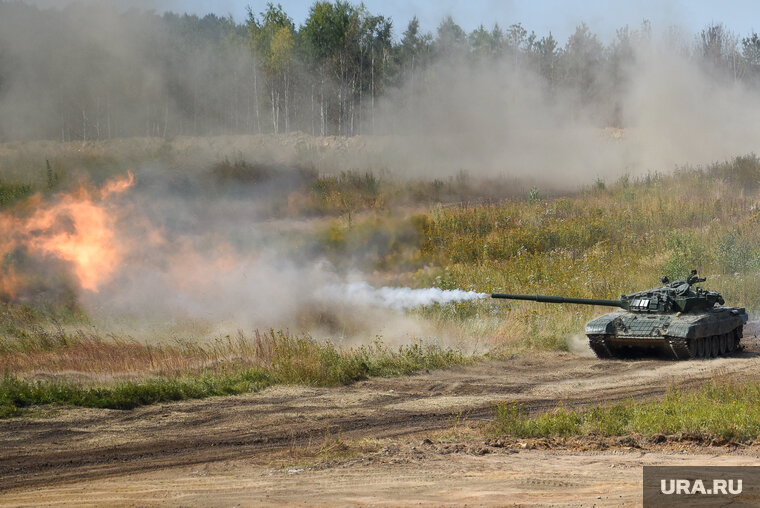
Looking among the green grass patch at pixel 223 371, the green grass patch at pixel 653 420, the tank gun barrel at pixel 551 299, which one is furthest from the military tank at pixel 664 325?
the green grass patch at pixel 653 420

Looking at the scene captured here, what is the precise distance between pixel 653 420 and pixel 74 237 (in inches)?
630

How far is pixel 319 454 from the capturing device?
10609 millimetres

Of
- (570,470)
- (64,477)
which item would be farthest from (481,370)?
(64,477)

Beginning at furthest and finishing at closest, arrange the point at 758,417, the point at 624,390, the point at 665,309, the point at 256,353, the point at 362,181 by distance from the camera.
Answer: the point at 362,181, the point at 665,309, the point at 256,353, the point at 624,390, the point at 758,417

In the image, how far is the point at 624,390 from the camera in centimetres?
1596

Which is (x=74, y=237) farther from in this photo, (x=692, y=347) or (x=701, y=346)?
(x=701, y=346)

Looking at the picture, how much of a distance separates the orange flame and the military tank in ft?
32.8

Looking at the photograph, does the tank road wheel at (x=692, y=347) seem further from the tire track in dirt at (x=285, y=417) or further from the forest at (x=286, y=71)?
the forest at (x=286, y=71)

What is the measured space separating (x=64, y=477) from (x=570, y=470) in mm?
5441

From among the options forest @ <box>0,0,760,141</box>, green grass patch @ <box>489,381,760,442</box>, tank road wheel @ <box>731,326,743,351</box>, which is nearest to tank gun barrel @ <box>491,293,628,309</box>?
tank road wheel @ <box>731,326,743,351</box>

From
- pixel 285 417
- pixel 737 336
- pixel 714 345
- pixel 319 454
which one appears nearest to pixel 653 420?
pixel 319 454

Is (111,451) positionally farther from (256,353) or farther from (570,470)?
(256,353)

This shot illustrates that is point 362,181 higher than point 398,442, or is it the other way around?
point 362,181

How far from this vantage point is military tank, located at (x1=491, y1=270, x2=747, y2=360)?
64.1 feet
